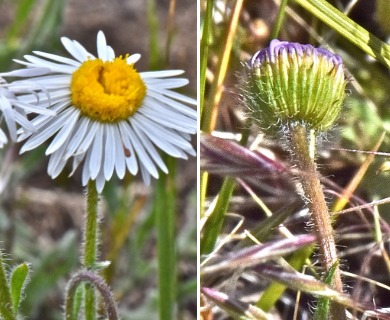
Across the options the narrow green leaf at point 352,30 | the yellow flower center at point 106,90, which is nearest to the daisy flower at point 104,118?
the yellow flower center at point 106,90

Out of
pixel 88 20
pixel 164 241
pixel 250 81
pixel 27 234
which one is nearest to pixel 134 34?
pixel 88 20

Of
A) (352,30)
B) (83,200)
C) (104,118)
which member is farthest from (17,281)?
(83,200)

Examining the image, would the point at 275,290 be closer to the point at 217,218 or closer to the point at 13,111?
the point at 217,218

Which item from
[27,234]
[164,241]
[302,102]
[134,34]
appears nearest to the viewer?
[302,102]

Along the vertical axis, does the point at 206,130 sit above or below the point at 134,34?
below

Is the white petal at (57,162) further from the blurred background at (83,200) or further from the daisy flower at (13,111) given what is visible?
the blurred background at (83,200)

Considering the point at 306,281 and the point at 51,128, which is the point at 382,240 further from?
the point at 51,128
